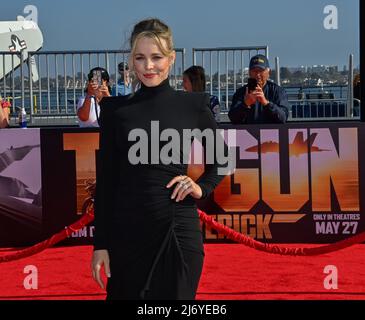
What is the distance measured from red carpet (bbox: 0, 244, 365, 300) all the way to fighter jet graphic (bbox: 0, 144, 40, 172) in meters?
1.11

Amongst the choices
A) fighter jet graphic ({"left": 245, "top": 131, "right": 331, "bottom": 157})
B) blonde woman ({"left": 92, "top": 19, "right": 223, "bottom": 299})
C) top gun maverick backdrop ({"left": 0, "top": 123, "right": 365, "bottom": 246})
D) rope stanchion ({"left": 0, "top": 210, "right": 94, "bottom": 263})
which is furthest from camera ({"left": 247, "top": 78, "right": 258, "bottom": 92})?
blonde woman ({"left": 92, "top": 19, "right": 223, "bottom": 299})

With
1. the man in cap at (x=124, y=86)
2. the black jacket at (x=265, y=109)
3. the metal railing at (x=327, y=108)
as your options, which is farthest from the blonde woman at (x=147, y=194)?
the metal railing at (x=327, y=108)

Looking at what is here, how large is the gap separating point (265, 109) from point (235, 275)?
6.72 ft

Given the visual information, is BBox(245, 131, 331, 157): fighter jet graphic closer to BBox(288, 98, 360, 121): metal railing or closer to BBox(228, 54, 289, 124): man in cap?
BBox(228, 54, 289, 124): man in cap

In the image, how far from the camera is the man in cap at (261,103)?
8.32 meters

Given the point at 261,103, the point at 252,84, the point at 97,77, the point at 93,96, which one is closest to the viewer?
the point at 252,84

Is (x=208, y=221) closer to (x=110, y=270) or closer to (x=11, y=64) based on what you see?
(x=110, y=270)

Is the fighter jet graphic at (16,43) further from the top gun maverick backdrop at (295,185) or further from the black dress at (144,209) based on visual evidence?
the black dress at (144,209)

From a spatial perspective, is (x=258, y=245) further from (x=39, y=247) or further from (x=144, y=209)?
(x=144, y=209)

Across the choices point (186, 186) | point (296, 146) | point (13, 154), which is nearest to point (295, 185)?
point (296, 146)

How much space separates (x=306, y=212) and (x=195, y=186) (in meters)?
5.52

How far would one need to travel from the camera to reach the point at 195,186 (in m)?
3.12

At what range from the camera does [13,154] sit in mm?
8617
